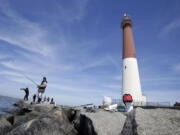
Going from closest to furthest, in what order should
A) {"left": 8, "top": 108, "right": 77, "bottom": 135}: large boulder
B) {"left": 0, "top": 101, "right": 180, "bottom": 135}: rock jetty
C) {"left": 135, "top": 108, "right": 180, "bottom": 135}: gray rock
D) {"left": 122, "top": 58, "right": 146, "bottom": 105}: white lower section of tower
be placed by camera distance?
{"left": 135, "top": 108, "right": 180, "bottom": 135}: gray rock
{"left": 0, "top": 101, "right": 180, "bottom": 135}: rock jetty
{"left": 8, "top": 108, "right": 77, "bottom": 135}: large boulder
{"left": 122, "top": 58, "right": 146, "bottom": 105}: white lower section of tower

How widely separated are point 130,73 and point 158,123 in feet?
59.4

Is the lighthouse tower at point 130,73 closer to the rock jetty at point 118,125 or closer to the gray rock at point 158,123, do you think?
the rock jetty at point 118,125

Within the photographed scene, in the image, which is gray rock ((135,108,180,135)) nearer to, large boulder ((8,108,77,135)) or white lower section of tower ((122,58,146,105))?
A: large boulder ((8,108,77,135))

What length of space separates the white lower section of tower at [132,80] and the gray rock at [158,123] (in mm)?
17121

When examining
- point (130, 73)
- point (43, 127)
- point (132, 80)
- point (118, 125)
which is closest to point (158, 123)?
point (118, 125)

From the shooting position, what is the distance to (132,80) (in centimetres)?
1905

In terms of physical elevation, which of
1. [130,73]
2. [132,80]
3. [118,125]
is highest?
[130,73]

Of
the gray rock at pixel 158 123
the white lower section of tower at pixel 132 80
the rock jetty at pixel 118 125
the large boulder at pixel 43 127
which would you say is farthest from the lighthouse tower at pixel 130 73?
the gray rock at pixel 158 123

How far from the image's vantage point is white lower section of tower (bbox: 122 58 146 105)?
60.8 ft

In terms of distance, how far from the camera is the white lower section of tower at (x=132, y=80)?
18.5 metres

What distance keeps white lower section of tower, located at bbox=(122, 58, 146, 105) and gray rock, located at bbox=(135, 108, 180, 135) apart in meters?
17.1

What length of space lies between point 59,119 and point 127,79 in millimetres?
16967

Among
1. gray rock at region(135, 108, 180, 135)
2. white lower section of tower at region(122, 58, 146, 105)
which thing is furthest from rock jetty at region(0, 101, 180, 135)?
white lower section of tower at region(122, 58, 146, 105)

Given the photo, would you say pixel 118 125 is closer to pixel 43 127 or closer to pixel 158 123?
pixel 158 123
